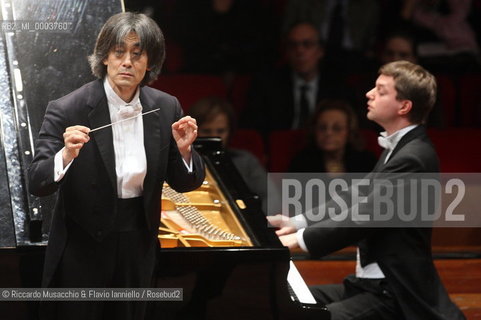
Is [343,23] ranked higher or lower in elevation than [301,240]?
higher

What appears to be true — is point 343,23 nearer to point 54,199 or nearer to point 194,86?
point 194,86

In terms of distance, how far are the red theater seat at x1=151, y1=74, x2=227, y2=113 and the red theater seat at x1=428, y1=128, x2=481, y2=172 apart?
1023 mm

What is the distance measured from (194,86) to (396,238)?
1.67 meters

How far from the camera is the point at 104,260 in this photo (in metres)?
2.30

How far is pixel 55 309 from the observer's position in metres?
2.34

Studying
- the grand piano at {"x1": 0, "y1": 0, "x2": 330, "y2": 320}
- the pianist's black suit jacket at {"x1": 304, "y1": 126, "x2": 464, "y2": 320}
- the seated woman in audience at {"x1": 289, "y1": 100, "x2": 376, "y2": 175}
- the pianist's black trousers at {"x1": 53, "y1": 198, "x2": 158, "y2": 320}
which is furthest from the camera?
the seated woman in audience at {"x1": 289, "y1": 100, "x2": 376, "y2": 175}

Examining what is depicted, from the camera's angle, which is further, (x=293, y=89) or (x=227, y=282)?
(x=293, y=89)

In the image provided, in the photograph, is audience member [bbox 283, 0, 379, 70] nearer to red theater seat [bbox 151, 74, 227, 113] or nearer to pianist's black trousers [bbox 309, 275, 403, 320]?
red theater seat [bbox 151, 74, 227, 113]

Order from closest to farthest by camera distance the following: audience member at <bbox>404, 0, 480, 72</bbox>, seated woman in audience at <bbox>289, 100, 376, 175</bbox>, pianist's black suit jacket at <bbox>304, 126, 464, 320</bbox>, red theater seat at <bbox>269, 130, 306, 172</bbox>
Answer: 1. pianist's black suit jacket at <bbox>304, 126, 464, 320</bbox>
2. seated woman in audience at <bbox>289, 100, 376, 175</bbox>
3. red theater seat at <bbox>269, 130, 306, 172</bbox>
4. audience member at <bbox>404, 0, 480, 72</bbox>

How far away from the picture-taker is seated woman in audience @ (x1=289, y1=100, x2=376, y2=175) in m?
4.51

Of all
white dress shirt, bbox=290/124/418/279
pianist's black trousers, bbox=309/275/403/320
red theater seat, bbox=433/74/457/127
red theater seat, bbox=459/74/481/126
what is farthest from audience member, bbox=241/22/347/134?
pianist's black trousers, bbox=309/275/403/320

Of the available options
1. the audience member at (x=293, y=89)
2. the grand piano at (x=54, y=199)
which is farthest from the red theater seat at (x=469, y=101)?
the grand piano at (x=54, y=199)

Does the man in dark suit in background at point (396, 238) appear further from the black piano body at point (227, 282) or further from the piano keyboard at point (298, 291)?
the black piano body at point (227, 282)

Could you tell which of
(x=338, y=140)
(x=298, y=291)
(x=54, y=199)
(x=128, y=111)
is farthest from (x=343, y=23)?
(x=128, y=111)
